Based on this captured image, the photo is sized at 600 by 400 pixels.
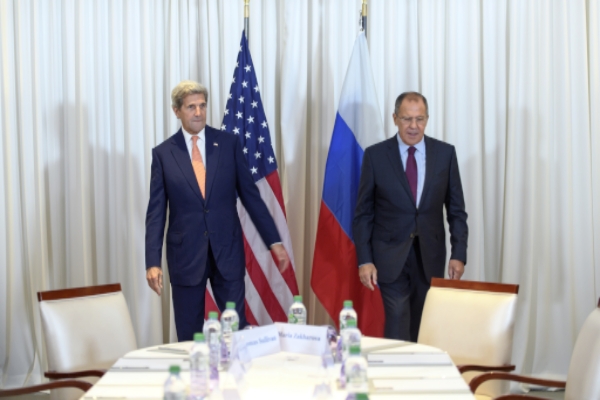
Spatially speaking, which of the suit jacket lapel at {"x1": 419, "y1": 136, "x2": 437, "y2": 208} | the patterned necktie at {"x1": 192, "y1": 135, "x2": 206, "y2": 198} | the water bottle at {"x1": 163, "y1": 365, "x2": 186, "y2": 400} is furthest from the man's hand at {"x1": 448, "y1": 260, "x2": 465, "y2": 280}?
the water bottle at {"x1": 163, "y1": 365, "x2": 186, "y2": 400}

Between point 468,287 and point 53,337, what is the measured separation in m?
1.89

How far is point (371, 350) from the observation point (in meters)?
2.74

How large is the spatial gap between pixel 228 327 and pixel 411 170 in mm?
1678

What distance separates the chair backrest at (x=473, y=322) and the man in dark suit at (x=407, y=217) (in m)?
0.61

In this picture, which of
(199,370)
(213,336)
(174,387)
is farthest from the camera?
(213,336)

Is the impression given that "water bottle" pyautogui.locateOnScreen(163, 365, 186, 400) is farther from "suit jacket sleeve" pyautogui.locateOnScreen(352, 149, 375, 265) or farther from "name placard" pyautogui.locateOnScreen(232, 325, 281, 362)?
"suit jacket sleeve" pyautogui.locateOnScreen(352, 149, 375, 265)

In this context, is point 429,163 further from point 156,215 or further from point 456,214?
point 156,215

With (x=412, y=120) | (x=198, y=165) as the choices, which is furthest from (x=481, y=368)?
(x=198, y=165)

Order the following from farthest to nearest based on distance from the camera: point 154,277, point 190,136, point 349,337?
1. point 190,136
2. point 154,277
3. point 349,337

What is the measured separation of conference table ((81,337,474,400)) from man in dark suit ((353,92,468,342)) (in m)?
1.23

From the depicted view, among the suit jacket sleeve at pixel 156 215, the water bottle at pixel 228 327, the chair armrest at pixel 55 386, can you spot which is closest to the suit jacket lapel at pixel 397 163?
the suit jacket sleeve at pixel 156 215

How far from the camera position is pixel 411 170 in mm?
4023

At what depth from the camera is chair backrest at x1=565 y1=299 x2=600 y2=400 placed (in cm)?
251

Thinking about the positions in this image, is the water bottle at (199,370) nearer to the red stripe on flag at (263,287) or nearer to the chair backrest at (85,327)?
the chair backrest at (85,327)
